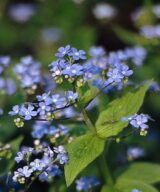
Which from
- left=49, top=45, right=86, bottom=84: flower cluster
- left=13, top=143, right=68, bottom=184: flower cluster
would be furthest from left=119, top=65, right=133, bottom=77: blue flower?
left=13, top=143, right=68, bottom=184: flower cluster

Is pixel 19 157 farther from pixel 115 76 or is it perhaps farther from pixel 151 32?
pixel 151 32

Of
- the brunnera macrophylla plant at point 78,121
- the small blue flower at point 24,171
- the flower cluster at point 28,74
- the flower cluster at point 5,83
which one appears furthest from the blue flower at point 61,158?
the flower cluster at point 5,83

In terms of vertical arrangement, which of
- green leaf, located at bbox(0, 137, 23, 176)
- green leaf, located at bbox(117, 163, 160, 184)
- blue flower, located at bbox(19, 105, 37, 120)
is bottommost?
green leaf, located at bbox(117, 163, 160, 184)

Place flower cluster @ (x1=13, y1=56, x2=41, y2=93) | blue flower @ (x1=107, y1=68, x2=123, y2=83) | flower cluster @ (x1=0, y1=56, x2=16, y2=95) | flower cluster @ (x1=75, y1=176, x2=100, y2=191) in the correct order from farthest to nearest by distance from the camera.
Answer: flower cluster @ (x1=0, y1=56, x2=16, y2=95) < flower cluster @ (x1=13, y1=56, x2=41, y2=93) < flower cluster @ (x1=75, y1=176, x2=100, y2=191) < blue flower @ (x1=107, y1=68, x2=123, y2=83)

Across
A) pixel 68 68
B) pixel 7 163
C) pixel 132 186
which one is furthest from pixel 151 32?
pixel 68 68

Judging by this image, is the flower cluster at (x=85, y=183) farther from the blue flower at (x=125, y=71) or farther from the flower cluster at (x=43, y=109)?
the blue flower at (x=125, y=71)

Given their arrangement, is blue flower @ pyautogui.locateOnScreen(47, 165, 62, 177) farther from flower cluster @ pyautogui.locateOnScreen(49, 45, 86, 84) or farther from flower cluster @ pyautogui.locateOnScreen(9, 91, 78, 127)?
flower cluster @ pyautogui.locateOnScreen(49, 45, 86, 84)
